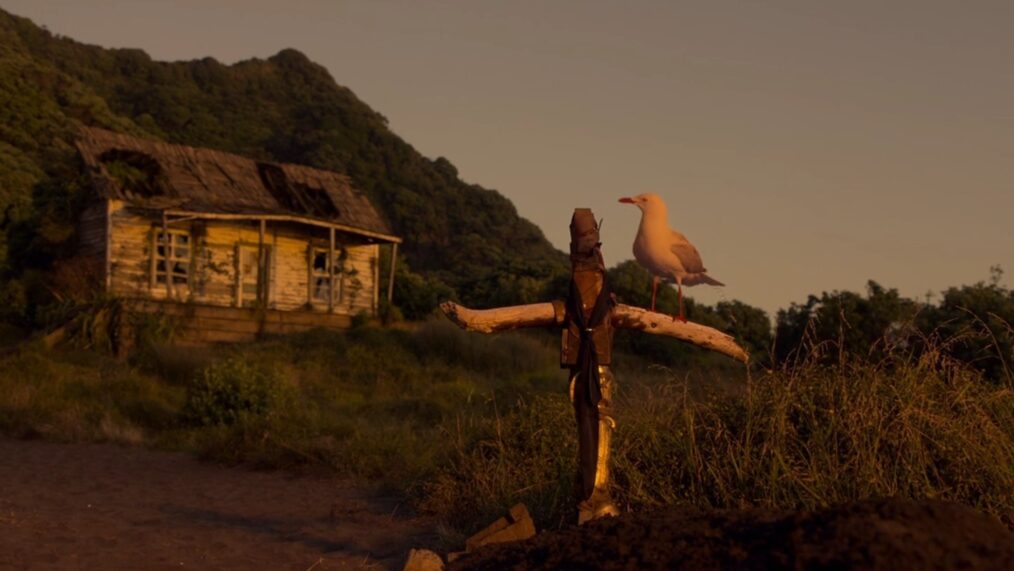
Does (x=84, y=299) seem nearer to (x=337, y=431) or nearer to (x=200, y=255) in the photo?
(x=200, y=255)

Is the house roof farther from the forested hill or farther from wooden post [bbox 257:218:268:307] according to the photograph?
the forested hill

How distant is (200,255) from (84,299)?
4.61m

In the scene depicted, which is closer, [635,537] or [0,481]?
[635,537]

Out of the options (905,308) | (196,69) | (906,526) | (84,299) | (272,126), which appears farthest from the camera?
(196,69)

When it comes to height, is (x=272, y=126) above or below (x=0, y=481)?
above

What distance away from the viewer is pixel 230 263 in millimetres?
30328

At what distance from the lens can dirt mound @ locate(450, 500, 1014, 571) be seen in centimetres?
326

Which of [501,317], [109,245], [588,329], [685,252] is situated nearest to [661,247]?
[685,252]

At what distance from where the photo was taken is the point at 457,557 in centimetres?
493

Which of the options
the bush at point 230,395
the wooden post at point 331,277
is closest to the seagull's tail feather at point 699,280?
the bush at point 230,395

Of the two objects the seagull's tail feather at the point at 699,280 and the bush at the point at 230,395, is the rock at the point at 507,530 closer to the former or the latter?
the seagull's tail feather at the point at 699,280

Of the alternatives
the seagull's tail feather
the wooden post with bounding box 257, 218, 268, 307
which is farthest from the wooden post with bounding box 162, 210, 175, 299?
the seagull's tail feather

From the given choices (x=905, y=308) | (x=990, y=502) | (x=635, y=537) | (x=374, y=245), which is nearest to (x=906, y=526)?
(x=635, y=537)

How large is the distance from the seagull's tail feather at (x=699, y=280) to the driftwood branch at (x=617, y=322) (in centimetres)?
49
